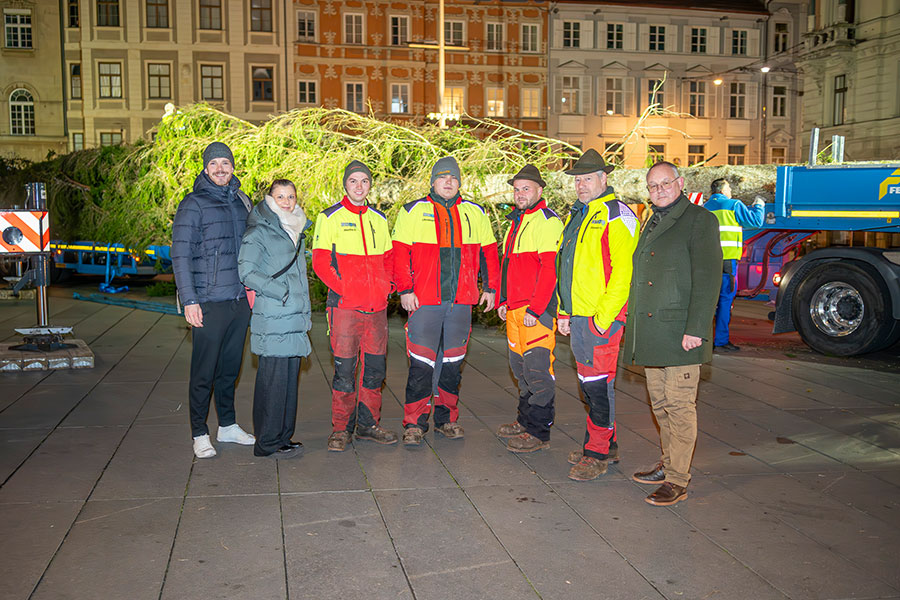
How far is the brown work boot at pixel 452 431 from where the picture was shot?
6055 millimetres

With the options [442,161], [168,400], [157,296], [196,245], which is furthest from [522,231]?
[157,296]

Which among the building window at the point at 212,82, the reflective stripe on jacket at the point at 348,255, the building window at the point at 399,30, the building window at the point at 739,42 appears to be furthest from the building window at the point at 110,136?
the reflective stripe on jacket at the point at 348,255

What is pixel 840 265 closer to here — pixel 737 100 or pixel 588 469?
pixel 588 469

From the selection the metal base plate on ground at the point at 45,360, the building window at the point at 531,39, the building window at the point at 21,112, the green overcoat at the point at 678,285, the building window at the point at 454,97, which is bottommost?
the metal base plate on ground at the point at 45,360

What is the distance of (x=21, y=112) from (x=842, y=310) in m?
45.5

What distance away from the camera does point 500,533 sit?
4.24m

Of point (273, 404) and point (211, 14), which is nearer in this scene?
point (273, 404)

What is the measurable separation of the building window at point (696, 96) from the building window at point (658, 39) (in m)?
2.63

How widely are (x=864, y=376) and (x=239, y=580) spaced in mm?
7123

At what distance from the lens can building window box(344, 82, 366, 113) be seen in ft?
148

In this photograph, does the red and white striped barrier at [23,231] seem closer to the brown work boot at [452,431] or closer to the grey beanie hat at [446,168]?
Result: the grey beanie hat at [446,168]

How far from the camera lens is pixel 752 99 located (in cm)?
4881

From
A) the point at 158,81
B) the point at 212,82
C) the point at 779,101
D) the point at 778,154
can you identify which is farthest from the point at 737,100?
the point at 158,81

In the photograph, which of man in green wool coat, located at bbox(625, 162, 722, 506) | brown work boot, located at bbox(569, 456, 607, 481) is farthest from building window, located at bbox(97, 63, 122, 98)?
man in green wool coat, located at bbox(625, 162, 722, 506)
